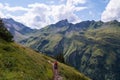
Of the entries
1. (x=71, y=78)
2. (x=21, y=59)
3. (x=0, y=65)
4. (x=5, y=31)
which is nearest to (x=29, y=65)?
(x=21, y=59)

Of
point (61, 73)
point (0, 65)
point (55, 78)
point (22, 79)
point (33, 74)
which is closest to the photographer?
point (22, 79)

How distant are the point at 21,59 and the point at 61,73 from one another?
15.9m

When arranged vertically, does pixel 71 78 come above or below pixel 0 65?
below

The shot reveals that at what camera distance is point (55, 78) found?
5028 cm

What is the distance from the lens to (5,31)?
182 feet

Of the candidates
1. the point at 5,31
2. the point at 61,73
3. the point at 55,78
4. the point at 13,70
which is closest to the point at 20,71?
the point at 13,70

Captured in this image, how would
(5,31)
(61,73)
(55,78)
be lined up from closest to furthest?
1. (55,78)
2. (5,31)
3. (61,73)

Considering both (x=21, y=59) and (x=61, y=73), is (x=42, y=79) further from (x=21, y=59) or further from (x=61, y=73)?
(x=61, y=73)

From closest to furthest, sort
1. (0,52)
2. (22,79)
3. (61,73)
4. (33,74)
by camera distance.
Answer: (22,79)
(33,74)
(0,52)
(61,73)

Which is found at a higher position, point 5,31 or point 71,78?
point 5,31

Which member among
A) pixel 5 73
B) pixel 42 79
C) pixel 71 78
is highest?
pixel 5 73

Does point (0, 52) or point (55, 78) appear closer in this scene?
point (0, 52)

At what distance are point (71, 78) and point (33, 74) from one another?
2089 cm

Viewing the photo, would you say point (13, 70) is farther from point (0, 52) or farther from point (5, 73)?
point (0, 52)
